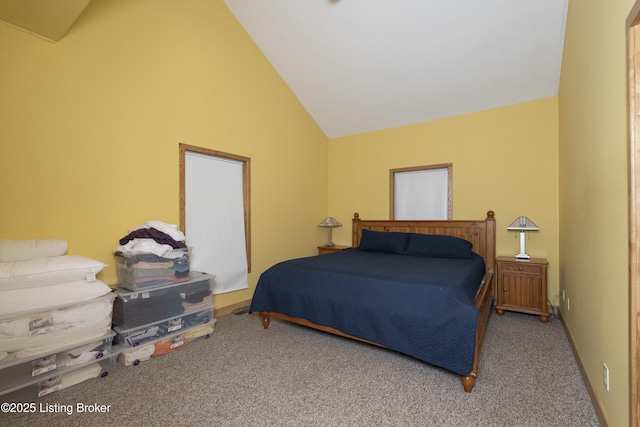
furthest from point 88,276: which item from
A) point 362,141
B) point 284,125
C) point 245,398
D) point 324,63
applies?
point 362,141

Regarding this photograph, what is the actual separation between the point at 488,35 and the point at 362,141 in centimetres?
220

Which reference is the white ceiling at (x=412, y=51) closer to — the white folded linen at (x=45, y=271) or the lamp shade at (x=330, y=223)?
the lamp shade at (x=330, y=223)

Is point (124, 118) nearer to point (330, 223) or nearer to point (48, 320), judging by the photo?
point (48, 320)

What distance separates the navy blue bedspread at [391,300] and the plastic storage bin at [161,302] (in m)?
0.54

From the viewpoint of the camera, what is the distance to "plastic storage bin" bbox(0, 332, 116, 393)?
1.75 metres

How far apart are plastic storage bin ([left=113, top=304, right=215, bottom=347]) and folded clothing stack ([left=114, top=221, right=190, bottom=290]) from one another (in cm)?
32

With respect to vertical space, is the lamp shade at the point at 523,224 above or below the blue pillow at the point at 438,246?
above

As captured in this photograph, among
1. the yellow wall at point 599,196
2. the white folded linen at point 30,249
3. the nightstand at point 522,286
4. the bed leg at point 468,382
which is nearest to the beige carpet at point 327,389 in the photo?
the bed leg at point 468,382

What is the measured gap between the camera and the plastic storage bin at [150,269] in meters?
2.39

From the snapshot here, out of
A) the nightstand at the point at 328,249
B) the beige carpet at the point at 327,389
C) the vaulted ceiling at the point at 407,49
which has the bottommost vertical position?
the beige carpet at the point at 327,389

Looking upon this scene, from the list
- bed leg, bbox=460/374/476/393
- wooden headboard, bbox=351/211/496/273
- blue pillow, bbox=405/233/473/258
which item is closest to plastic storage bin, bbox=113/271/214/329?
bed leg, bbox=460/374/476/393

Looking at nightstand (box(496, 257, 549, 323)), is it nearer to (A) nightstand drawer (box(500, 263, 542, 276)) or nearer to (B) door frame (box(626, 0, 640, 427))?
(A) nightstand drawer (box(500, 263, 542, 276))

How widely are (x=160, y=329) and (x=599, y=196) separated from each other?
125 inches

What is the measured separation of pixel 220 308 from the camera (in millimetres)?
3432
